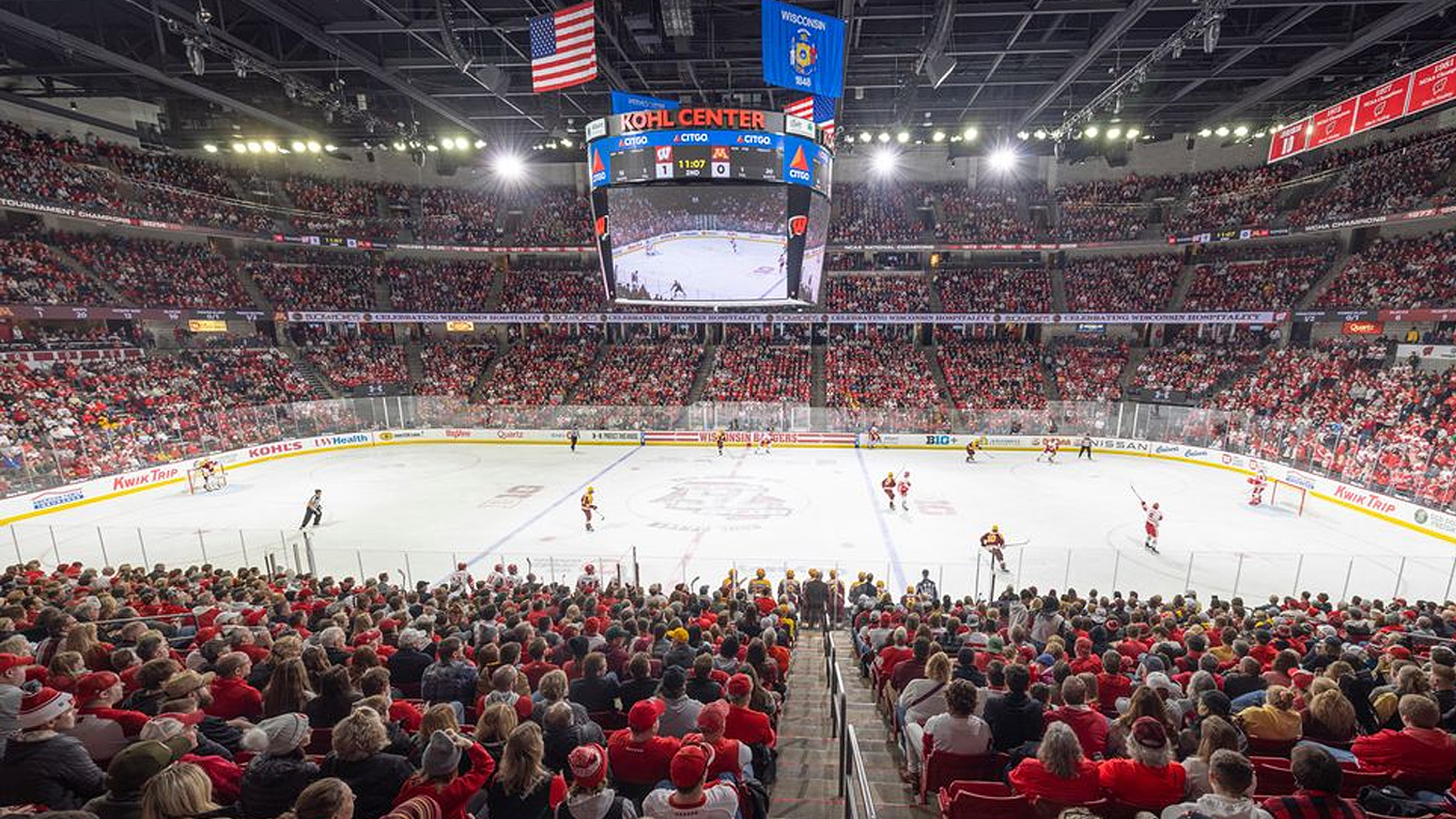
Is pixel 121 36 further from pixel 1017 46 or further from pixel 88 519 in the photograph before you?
pixel 1017 46

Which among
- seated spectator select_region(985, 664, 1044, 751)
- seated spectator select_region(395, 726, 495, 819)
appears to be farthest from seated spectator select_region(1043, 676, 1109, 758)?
seated spectator select_region(395, 726, 495, 819)

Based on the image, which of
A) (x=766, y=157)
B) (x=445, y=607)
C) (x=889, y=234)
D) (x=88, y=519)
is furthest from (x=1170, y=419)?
(x=88, y=519)

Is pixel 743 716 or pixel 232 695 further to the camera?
pixel 232 695

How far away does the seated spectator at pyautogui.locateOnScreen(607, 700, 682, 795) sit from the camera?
12.2 ft

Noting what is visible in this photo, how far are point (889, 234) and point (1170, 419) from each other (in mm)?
17418

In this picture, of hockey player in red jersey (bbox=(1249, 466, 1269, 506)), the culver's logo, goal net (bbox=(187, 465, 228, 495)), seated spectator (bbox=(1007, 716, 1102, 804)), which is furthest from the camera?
goal net (bbox=(187, 465, 228, 495))

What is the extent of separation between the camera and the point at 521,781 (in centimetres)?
314

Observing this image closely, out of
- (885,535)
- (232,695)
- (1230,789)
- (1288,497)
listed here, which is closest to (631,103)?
(885,535)

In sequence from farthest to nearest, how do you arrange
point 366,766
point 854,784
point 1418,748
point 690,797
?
1. point 854,784
2. point 1418,748
3. point 366,766
4. point 690,797

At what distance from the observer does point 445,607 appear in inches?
369

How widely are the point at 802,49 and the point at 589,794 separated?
13883 millimetres

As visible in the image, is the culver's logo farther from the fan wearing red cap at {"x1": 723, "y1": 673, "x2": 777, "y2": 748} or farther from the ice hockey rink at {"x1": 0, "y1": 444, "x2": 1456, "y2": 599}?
the fan wearing red cap at {"x1": 723, "y1": 673, "x2": 777, "y2": 748}

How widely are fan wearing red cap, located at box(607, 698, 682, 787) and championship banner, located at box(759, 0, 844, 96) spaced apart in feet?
40.7

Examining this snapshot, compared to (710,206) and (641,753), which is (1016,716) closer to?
(641,753)
